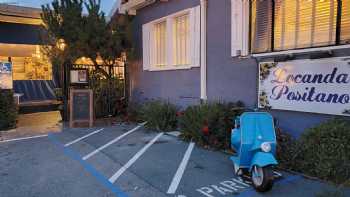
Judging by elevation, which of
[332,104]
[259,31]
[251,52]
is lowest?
[332,104]

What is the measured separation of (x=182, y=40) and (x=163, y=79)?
4.69 ft

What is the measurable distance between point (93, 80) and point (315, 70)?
288 inches

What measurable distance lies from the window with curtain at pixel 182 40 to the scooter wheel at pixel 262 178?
180 inches

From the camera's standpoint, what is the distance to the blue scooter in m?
3.64

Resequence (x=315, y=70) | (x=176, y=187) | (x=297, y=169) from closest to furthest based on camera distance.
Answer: (x=176, y=187), (x=297, y=169), (x=315, y=70)

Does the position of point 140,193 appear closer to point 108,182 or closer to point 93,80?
point 108,182

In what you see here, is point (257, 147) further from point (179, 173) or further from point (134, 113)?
point (134, 113)

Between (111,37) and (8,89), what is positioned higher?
(111,37)

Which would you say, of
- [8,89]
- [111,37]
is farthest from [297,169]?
[8,89]

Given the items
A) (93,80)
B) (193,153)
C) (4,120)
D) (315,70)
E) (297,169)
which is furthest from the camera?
(93,80)

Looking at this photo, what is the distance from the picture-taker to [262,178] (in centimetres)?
365

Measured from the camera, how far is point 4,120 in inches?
334

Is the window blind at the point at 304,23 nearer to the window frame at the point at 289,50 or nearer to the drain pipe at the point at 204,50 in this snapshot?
the window frame at the point at 289,50

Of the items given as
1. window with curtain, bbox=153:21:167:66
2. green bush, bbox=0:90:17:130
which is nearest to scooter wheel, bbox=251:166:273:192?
window with curtain, bbox=153:21:167:66
